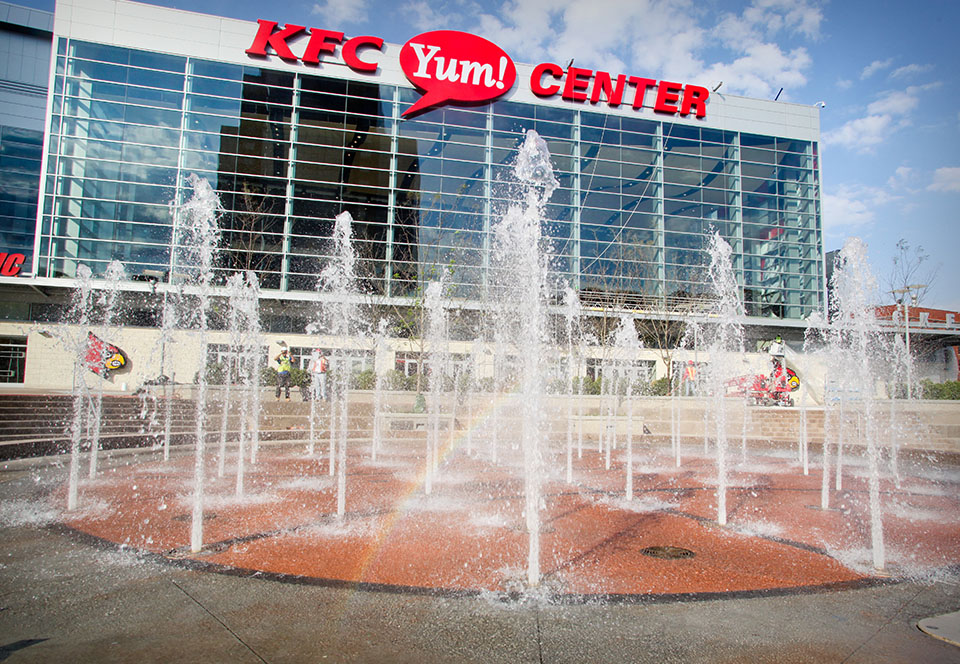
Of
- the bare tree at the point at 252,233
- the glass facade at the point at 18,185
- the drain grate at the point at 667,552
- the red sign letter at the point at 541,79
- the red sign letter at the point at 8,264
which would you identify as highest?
the red sign letter at the point at 541,79

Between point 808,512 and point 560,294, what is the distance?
25.5m

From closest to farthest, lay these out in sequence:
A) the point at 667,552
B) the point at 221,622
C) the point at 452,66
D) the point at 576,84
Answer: the point at 221,622, the point at 667,552, the point at 452,66, the point at 576,84

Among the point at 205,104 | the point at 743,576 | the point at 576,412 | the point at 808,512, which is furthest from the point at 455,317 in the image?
the point at 743,576

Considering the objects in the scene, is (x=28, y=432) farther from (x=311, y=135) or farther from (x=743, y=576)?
(x=311, y=135)

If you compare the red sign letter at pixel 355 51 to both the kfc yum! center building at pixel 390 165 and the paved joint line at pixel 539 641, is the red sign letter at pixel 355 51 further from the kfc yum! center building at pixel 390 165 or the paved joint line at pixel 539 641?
the paved joint line at pixel 539 641

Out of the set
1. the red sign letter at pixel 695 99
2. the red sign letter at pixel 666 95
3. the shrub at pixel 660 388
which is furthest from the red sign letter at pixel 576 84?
the shrub at pixel 660 388

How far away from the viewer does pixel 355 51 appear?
33906mm

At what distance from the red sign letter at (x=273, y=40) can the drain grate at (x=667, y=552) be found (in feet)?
113

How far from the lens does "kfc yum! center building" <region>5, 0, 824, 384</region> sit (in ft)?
101

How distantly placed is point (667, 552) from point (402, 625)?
3.08 meters

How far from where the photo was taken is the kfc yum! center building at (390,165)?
30641mm

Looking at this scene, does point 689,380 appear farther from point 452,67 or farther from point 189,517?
point 189,517

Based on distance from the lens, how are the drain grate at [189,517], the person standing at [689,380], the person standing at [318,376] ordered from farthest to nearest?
the person standing at [689,380], the person standing at [318,376], the drain grate at [189,517]

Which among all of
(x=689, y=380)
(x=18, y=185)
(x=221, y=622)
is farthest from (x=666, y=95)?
(x=18, y=185)
